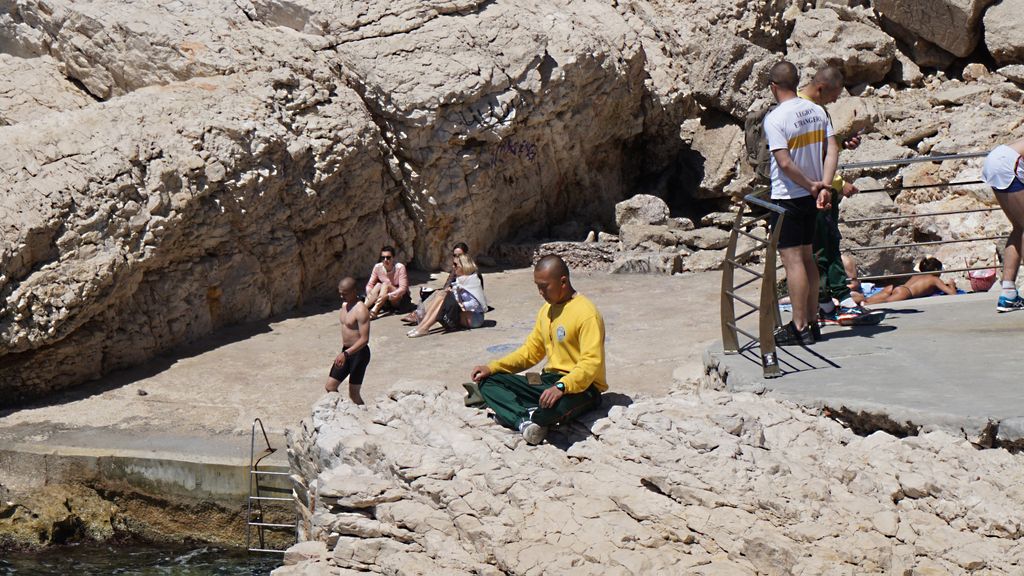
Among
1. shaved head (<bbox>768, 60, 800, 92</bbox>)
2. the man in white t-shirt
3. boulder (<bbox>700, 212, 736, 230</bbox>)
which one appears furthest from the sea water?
boulder (<bbox>700, 212, 736, 230</bbox>)

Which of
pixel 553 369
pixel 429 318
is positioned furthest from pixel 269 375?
pixel 553 369

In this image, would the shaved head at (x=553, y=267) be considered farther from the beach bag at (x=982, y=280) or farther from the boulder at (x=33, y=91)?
the boulder at (x=33, y=91)

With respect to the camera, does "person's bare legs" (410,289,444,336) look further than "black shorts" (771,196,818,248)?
Yes

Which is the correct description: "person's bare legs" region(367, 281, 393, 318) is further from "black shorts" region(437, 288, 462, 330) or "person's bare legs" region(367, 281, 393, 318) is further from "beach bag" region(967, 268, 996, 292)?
"beach bag" region(967, 268, 996, 292)

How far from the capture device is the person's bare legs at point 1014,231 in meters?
7.30

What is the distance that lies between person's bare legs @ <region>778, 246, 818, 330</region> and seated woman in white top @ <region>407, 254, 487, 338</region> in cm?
533

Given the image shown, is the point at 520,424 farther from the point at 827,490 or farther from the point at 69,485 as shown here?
the point at 69,485

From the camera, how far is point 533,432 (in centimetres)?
598

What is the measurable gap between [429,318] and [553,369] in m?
5.80

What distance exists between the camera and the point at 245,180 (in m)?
12.0

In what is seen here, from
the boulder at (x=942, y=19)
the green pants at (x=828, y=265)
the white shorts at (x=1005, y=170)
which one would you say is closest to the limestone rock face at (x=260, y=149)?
the boulder at (x=942, y=19)

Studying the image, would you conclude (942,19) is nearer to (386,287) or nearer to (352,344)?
(386,287)

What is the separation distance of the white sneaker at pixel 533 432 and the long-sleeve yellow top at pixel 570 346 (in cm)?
28

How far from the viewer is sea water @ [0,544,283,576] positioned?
8.27 m
